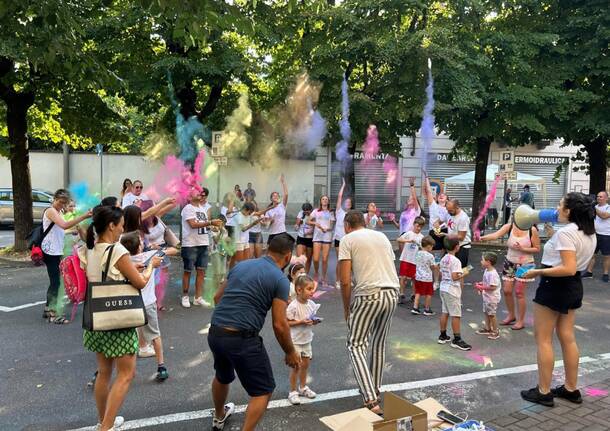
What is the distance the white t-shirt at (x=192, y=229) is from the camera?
7547 millimetres

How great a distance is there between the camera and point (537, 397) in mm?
4254

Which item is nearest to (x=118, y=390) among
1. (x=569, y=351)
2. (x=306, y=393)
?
(x=306, y=393)

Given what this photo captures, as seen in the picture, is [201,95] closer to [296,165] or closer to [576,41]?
[296,165]

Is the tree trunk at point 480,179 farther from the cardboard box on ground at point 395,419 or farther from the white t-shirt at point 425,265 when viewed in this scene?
the cardboard box on ground at point 395,419

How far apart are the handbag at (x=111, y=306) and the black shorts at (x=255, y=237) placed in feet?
19.3

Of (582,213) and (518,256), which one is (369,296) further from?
(518,256)

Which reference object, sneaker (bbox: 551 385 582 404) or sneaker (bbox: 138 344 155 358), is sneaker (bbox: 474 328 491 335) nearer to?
sneaker (bbox: 551 385 582 404)

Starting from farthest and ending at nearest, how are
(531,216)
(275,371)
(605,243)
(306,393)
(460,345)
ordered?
1. (605,243)
2. (460,345)
3. (275,371)
4. (531,216)
5. (306,393)

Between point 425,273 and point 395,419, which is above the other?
point 425,273

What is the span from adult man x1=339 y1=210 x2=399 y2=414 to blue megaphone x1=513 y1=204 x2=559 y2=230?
1472mm

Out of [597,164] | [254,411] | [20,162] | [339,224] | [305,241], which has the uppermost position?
[597,164]

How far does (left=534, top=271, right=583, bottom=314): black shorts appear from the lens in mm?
4211

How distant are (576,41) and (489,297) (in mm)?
11343

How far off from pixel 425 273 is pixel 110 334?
4947mm
